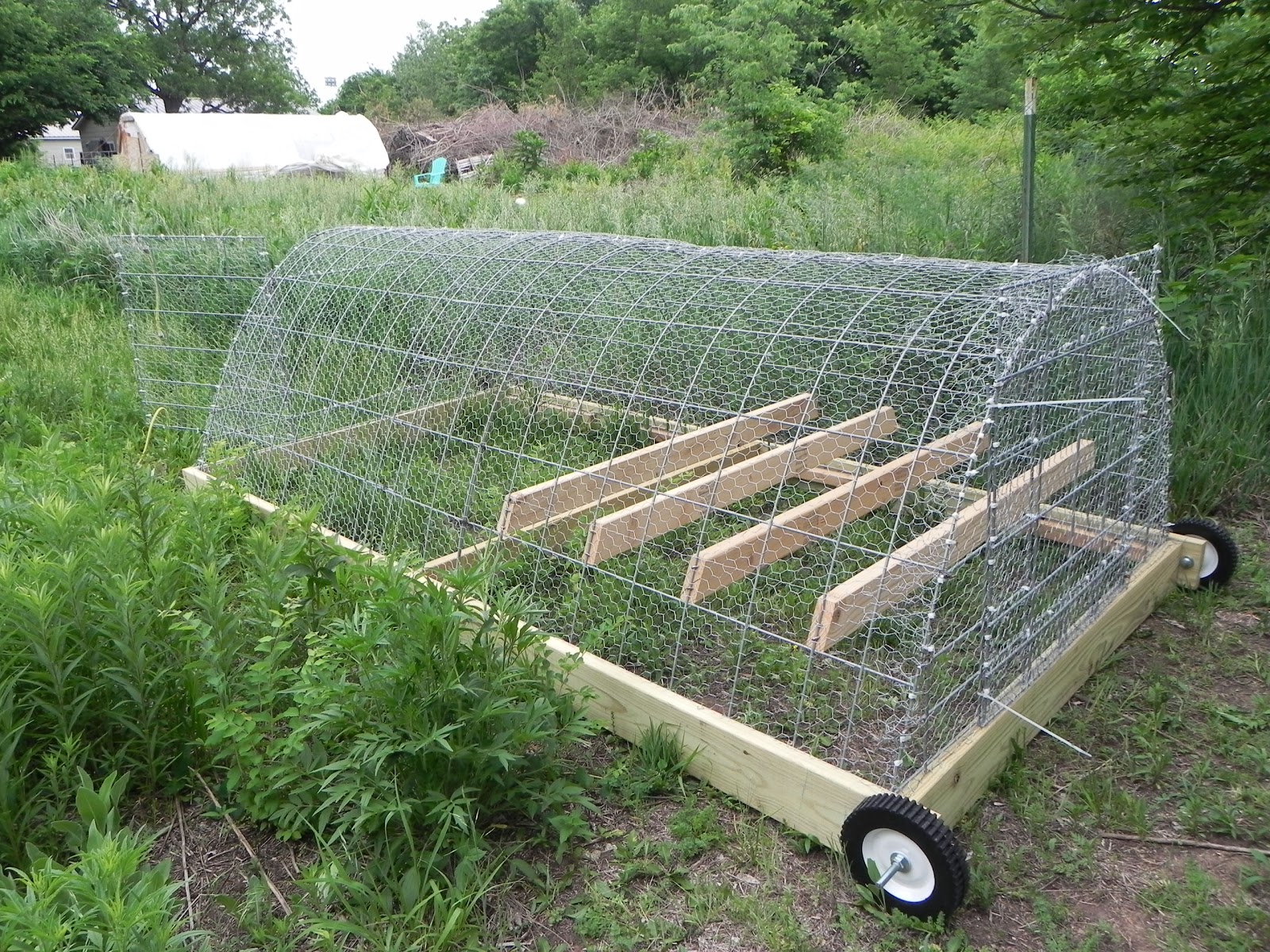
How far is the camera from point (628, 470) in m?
3.82

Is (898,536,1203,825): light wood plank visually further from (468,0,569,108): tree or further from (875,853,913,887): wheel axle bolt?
(468,0,569,108): tree

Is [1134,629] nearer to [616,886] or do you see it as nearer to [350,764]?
[616,886]

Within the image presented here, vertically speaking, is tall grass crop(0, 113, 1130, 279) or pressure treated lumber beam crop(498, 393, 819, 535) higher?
tall grass crop(0, 113, 1130, 279)

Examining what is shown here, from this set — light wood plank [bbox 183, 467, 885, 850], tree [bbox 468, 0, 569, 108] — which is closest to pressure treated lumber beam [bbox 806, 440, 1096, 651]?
light wood plank [bbox 183, 467, 885, 850]

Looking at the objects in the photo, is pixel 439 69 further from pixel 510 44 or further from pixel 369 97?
pixel 510 44

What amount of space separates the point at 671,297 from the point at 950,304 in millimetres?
1013

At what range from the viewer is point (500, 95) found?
1325 inches

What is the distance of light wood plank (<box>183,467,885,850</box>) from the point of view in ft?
8.00

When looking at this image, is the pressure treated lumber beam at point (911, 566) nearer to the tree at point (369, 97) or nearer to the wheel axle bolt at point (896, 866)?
the wheel axle bolt at point (896, 866)

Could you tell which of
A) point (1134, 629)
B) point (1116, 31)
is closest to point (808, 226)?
point (1116, 31)

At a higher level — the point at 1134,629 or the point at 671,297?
the point at 671,297

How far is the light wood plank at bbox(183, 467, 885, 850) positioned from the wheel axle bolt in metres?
0.16

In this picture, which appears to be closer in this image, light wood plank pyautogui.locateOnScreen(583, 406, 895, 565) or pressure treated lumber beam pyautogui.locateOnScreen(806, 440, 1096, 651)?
pressure treated lumber beam pyautogui.locateOnScreen(806, 440, 1096, 651)

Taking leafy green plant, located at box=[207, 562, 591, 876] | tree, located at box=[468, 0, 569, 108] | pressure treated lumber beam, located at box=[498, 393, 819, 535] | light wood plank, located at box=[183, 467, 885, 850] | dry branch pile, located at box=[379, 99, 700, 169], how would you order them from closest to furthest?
1. leafy green plant, located at box=[207, 562, 591, 876]
2. light wood plank, located at box=[183, 467, 885, 850]
3. pressure treated lumber beam, located at box=[498, 393, 819, 535]
4. dry branch pile, located at box=[379, 99, 700, 169]
5. tree, located at box=[468, 0, 569, 108]
